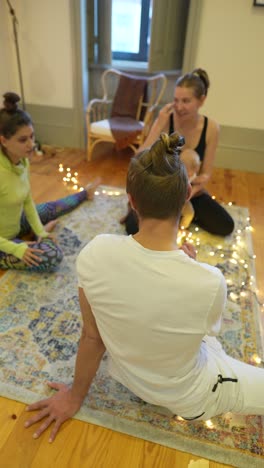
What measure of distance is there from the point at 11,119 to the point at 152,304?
44.2 inches

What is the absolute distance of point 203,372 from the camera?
987 mm

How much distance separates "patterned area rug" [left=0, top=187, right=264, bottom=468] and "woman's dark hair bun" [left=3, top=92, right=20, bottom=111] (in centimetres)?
81

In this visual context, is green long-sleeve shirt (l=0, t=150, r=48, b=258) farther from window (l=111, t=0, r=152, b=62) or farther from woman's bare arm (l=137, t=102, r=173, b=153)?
window (l=111, t=0, r=152, b=62)

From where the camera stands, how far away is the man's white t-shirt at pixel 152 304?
0.75 m

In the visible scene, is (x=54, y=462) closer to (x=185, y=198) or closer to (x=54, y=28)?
(x=185, y=198)

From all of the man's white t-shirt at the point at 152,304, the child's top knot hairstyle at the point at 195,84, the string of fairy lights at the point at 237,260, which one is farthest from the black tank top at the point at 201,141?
the man's white t-shirt at the point at 152,304

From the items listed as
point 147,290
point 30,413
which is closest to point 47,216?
point 30,413

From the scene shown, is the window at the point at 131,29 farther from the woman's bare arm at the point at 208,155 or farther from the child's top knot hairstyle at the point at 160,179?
the child's top knot hairstyle at the point at 160,179

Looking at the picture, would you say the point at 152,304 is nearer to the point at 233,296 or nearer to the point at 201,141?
the point at 233,296

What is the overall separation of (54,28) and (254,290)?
9.85 ft

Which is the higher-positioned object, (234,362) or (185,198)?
(185,198)

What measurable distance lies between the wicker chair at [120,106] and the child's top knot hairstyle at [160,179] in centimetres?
248

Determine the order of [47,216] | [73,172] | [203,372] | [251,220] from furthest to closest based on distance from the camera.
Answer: [73,172] → [251,220] → [47,216] → [203,372]

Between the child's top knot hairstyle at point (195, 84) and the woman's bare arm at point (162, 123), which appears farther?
the woman's bare arm at point (162, 123)
